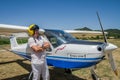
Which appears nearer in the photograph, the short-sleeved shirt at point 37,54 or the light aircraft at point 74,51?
the short-sleeved shirt at point 37,54

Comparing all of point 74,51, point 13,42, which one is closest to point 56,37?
point 74,51

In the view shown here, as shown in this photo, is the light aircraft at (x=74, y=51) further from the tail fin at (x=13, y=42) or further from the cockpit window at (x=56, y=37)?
the tail fin at (x=13, y=42)

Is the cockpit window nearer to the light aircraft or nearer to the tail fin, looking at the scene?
the light aircraft

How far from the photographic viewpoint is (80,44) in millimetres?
5883

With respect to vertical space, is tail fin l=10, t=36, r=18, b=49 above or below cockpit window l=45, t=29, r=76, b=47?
below

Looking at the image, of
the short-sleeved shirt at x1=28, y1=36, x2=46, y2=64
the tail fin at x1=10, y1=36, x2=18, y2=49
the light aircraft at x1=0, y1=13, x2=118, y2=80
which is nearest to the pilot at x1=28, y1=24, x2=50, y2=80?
the short-sleeved shirt at x1=28, y1=36, x2=46, y2=64

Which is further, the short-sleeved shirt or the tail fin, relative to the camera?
the tail fin

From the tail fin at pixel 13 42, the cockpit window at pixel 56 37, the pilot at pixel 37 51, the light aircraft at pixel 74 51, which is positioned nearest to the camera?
the pilot at pixel 37 51

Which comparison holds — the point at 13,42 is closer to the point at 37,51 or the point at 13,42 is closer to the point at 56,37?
the point at 56,37

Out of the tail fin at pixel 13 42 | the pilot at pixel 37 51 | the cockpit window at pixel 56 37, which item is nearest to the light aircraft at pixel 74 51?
the cockpit window at pixel 56 37

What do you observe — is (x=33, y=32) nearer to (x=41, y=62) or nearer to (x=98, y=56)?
(x=41, y=62)

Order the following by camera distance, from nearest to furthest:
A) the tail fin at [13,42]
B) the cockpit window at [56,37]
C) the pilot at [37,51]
Result: the pilot at [37,51] → the cockpit window at [56,37] → the tail fin at [13,42]

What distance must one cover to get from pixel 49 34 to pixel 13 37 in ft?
14.7

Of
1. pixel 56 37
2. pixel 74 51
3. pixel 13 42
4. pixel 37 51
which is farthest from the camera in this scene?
pixel 13 42
